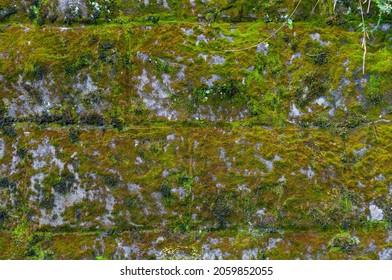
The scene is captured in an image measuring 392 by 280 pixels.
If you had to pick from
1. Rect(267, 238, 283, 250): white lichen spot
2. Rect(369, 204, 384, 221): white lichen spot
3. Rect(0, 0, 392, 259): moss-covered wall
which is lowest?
Rect(267, 238, 283, 250): white lichen spot

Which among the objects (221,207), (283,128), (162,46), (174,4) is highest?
(174,4)

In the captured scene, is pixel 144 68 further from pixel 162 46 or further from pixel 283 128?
pixel 283 128

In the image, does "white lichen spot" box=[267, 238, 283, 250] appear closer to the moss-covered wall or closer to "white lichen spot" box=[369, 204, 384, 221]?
the moss-covered wall

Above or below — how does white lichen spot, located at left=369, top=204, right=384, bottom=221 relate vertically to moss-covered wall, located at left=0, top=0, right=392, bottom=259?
below

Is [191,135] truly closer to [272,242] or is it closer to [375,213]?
[272,242]

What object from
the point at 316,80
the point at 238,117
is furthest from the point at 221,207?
the point at 316,80

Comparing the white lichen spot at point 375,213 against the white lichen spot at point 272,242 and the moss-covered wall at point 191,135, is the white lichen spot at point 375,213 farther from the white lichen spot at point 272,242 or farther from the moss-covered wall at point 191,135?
the white lichen spot at point 272,242

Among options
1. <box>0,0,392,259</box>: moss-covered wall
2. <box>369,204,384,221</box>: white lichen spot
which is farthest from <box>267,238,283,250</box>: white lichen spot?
<box>369,204,384,221</box>: white lichen spot

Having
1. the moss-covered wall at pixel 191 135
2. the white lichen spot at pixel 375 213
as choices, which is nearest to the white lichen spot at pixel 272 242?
the moss-covered wall at pixel 191 135
